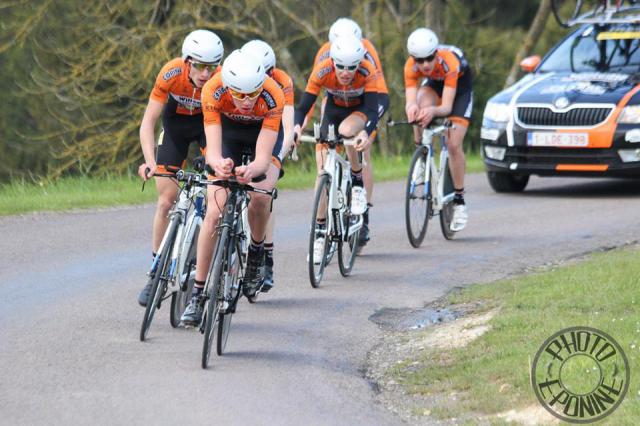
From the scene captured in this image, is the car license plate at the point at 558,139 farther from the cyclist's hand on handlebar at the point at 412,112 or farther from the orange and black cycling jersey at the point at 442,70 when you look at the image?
the cyclist's hand on handlebar at the point at 412,112

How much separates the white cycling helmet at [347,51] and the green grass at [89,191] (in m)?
4.98

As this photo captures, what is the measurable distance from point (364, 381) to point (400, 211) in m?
7.40

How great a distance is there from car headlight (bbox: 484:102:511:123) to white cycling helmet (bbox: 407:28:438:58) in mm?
3978

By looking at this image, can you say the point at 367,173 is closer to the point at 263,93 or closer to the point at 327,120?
the point at 327,120

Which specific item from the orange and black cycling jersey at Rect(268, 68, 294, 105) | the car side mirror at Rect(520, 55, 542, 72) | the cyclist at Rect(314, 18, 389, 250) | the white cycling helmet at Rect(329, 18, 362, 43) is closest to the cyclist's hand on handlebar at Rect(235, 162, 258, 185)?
the orange and black cycling jersey at Rect(268, 68, 294, 105)

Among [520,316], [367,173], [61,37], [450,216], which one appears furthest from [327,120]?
[61,37]

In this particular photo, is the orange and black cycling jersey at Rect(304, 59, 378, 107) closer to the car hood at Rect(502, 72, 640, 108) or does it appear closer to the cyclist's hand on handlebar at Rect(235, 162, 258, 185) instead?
the cyclist's hand on handlebar at Rect(235, 162, 258, 185)

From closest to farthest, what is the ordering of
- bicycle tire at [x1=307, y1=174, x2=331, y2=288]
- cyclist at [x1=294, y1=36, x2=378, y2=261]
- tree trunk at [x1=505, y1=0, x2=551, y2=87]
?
bicycle tire at [x1=307, y1=174, x2=331, y2=288] < cyclist at [x1=294, y1=36, x2=378, y2=261] < tree trunk at [x1=505, y1=0, x2=551, y2=87]

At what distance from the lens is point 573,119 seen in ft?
51.2

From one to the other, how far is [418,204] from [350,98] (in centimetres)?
167

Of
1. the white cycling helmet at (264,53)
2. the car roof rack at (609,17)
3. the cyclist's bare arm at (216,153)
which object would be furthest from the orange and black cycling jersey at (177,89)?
the car roof rack at (609,17)

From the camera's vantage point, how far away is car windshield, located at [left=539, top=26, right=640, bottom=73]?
54.1 feet

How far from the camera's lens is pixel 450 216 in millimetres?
13188

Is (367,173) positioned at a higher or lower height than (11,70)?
higher
